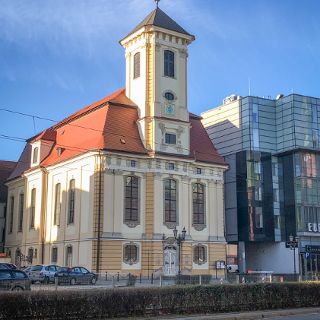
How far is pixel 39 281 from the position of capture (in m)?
42.1

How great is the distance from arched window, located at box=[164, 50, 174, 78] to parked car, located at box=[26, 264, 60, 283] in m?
22.7

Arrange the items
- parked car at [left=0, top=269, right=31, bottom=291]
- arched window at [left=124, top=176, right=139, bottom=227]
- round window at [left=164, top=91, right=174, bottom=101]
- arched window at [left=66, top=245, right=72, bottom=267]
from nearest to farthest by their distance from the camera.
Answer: parked car at [left=0, top=269, right=31, bottom=291]
arched window at [left=124, top=176, right=139, bottom=227]
arched window at [left=66, top=245, right=72, bottom=267]
round window at [left=164, top=91, right=174, bottom=101]

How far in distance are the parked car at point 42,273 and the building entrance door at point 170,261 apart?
12.1 m

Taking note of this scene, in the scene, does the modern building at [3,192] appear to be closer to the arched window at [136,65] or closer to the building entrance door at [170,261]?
the building entrance door at [170,261]

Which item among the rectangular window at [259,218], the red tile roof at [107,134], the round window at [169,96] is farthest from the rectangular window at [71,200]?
the rectangular window at [259,218]

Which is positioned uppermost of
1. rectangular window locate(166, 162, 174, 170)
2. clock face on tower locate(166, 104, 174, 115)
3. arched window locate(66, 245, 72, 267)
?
clock face on tower locate(166, 104, 174, 115)

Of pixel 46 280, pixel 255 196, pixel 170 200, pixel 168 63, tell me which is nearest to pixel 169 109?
pixel 168 63

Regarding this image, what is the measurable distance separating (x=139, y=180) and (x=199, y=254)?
9489 mm

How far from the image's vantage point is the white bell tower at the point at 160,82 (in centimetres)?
5303

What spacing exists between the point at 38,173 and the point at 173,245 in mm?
17884

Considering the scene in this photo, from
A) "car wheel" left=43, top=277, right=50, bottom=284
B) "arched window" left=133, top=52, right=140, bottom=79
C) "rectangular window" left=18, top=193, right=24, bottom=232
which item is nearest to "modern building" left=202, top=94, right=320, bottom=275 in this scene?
"arched window" left=133, top=52, right=140, bottom=79

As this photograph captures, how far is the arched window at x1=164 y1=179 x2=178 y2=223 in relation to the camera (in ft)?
171

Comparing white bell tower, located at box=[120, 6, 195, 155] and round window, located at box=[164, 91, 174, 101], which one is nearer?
white bell tower, located at box=[120, 6, 195, 155]

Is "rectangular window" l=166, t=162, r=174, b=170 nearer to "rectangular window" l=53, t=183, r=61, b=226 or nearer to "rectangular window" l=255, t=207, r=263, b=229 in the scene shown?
"rectangular window" l=53, t=183, r=61, b=226
